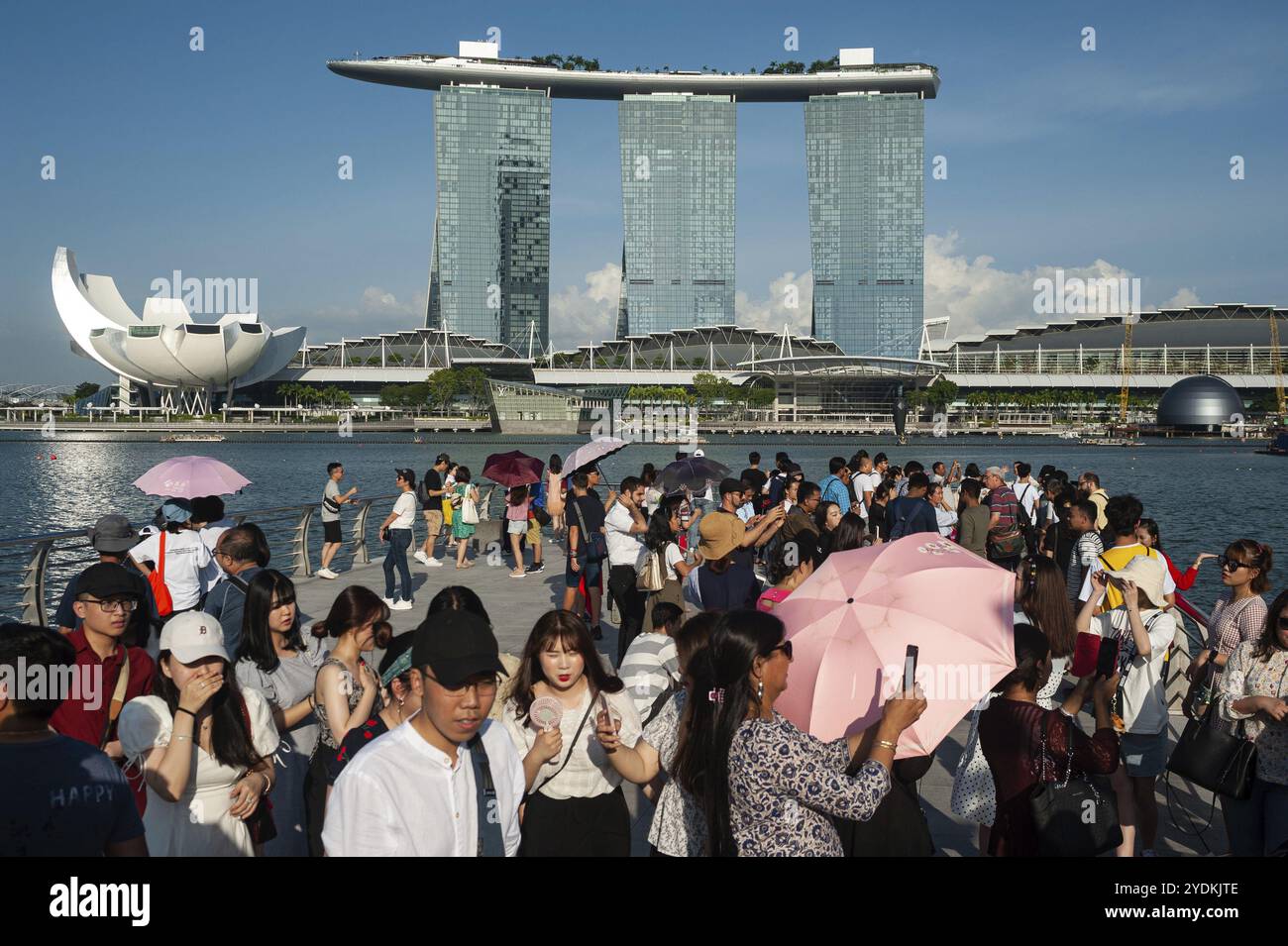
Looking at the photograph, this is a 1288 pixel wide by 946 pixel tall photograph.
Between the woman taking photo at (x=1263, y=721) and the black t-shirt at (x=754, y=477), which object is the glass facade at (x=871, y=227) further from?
the woman taking photo at (x=1263, y=721)

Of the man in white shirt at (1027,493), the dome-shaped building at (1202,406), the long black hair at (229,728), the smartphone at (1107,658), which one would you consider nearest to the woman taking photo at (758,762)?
the long black hair at (229,728)

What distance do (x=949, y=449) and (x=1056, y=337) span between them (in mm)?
65452

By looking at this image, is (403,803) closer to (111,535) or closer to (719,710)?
(719,710)

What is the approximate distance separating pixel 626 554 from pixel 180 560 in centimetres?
308

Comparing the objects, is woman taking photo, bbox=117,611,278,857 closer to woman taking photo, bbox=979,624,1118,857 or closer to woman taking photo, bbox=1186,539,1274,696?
woman taking photo, bbox=979,624,1118,857

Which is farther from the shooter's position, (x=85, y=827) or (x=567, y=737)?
(x=567, y=737)

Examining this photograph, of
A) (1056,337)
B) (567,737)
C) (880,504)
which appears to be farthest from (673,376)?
(567,737)

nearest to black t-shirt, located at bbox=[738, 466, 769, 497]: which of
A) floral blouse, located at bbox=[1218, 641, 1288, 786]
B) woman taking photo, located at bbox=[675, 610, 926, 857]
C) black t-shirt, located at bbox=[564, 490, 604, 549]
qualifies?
black t-shirt, located at bbox=[564, 490, 604, 549]

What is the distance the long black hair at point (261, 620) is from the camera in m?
3.88

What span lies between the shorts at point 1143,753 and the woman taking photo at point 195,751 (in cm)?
341

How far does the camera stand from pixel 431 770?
246cm

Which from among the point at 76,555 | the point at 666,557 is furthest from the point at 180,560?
the point at 76,555

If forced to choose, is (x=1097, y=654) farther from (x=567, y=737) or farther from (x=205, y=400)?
(x=205, y=400)
